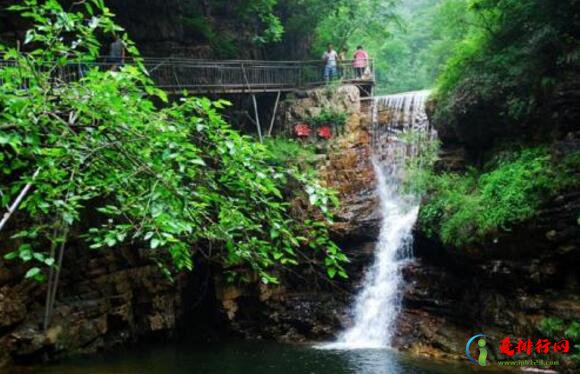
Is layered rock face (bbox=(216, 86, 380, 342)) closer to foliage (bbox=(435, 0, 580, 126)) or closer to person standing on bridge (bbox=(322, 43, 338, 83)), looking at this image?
foliage (bbox=(435, 0, 580, 126))

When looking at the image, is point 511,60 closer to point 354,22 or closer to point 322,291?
point 322,291

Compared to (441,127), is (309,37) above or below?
above

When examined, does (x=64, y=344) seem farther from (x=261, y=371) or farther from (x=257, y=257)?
(x=257, y=257)

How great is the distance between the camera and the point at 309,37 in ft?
69.1

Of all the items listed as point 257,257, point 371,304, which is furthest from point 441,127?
point 257,257

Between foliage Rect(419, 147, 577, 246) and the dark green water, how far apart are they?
9.20 feet

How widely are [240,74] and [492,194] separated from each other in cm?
1032

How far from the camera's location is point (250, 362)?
10344 millimetres

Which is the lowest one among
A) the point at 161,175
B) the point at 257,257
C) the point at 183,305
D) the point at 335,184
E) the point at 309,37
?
the point at 183,305

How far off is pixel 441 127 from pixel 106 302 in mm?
9795

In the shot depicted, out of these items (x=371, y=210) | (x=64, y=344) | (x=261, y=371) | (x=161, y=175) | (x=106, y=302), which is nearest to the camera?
(x=161, y=175)

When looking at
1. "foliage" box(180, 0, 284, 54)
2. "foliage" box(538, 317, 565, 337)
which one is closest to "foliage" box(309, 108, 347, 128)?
"foliage" box(180, 0, 284, 54)

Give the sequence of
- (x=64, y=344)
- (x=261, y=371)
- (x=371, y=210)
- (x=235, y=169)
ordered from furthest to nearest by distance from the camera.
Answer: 1. (x=371, y=210)
2. (x=64, y=344)
3. (x=261, y=371)
4. (x=235, y=169)

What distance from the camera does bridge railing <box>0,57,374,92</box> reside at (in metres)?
15.1
